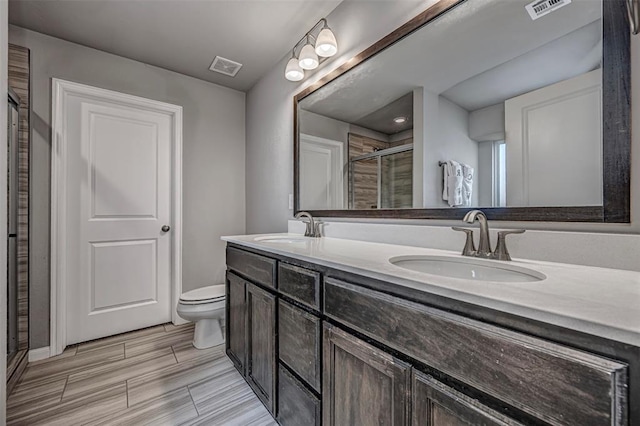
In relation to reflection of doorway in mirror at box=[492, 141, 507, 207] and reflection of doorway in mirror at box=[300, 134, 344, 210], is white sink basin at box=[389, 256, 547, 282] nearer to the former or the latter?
reflection of doorway in mirror at box=[492, 141, 507, 207]

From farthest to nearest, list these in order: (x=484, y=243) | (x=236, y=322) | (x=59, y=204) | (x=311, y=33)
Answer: (x=59, y=204), (x=311, y=33), (x=236, y=322), (x=484, y=243)

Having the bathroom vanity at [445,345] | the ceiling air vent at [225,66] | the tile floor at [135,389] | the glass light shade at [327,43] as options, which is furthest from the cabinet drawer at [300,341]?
the ceiling air vent at [225,66]

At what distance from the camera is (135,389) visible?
5.28ft

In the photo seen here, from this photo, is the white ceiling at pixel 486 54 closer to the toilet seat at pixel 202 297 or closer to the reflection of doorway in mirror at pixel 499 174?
the reflection of doorway in mirror at pixel 499 174

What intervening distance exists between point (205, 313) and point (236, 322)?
→ 49cm

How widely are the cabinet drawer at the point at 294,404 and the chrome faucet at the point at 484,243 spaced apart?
782 mm

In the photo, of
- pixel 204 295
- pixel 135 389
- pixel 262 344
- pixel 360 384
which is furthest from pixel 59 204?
pixel 360 384

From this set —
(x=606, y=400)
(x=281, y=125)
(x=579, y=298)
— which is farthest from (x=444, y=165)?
(x=281, y=125)

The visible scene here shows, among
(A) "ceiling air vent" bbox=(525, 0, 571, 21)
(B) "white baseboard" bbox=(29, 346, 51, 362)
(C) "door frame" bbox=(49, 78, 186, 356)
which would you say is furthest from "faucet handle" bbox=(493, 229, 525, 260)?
(B) "white baseboard" bbox=(29, 346, 51, 362)

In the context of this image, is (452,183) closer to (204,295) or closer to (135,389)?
(204,295)

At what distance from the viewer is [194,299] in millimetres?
2004

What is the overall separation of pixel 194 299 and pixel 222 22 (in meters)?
1.92

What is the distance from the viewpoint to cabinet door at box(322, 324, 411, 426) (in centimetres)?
74

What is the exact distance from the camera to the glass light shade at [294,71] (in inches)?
76.8
